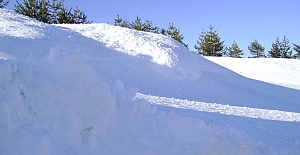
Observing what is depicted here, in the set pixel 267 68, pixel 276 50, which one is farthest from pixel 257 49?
pixel 267 68

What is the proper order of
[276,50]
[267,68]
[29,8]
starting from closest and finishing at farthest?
[267,68] → [29,8] → [276,50]

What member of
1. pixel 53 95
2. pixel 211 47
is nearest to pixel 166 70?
pixel 53 95

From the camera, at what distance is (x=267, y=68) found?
17.0 meters

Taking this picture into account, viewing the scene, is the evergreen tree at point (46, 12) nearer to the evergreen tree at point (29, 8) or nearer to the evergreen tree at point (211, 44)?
the evergreen tree at point (29, 8)

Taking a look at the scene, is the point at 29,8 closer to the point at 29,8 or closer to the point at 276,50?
the point at 29,8

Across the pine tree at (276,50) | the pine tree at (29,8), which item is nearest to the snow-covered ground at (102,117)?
the pine tree at (29,8)

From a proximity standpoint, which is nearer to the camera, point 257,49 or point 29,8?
point 29,8

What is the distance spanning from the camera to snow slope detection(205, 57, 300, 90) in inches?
575

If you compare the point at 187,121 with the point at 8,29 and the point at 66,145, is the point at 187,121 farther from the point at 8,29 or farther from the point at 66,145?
the point at 8,29

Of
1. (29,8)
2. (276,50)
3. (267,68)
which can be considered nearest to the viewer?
(267,68)

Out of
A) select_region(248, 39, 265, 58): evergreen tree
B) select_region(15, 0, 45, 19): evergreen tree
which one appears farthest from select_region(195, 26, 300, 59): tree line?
select_region(15, 0, 45, 19): evergreen tree

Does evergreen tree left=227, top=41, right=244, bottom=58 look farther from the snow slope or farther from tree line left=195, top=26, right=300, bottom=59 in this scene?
the snow slope

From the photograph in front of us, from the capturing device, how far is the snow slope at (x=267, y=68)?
47.9 ft

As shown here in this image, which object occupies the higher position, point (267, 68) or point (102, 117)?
point (267, 68)
